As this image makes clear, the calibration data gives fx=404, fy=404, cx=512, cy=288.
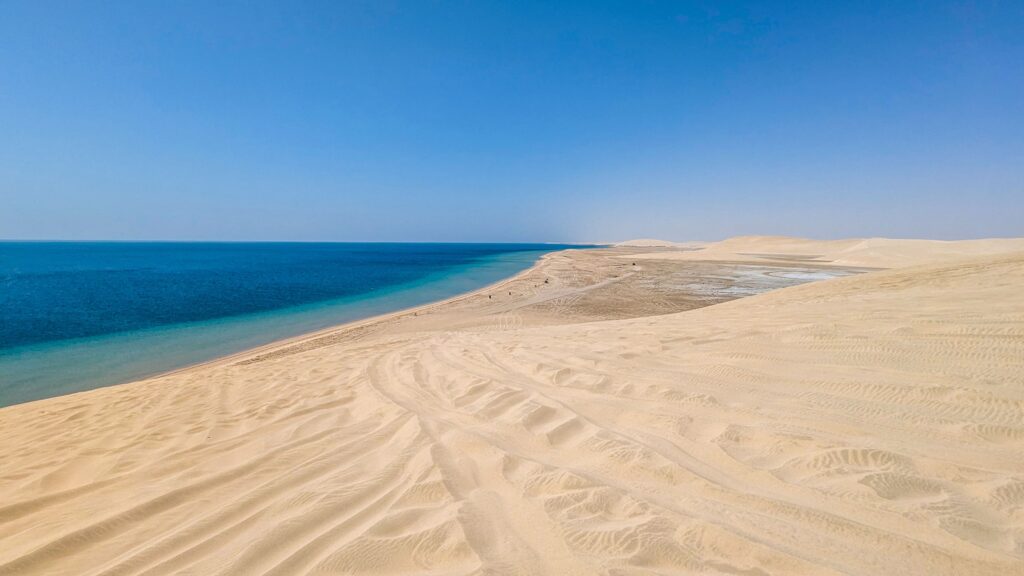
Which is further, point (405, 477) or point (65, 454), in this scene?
point (65, 454)

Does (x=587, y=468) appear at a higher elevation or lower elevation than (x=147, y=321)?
higher

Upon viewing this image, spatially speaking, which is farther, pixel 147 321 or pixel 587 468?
pixel 147 321

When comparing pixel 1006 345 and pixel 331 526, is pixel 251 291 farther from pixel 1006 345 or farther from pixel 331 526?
pixel 1006 345

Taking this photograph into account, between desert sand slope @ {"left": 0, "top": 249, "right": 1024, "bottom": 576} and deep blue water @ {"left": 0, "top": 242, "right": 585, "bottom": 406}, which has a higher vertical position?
desert sand slope @ {"left": 0, "top": 249, "right": 1024, "bottom": 576}

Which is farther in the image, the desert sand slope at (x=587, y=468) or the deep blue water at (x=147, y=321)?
the deep blue water at (x=147, y=321)

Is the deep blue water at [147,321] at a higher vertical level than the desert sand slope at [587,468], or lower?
lower

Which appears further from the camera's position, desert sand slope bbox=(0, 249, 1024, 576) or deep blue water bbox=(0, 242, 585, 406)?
deep blue water bbox=(0, 242, 585, 406)

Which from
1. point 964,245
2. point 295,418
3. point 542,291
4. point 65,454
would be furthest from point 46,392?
point 964,245

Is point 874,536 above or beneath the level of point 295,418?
above
